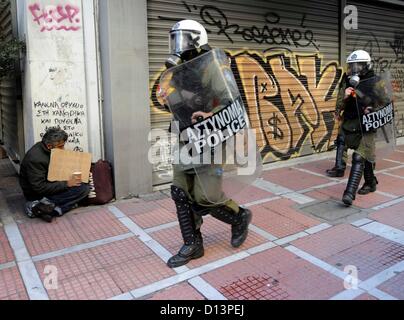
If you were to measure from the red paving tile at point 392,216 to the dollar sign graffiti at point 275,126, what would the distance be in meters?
2.72

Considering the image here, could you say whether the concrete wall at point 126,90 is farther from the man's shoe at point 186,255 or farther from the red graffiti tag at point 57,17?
the man's shoe at point 186,255

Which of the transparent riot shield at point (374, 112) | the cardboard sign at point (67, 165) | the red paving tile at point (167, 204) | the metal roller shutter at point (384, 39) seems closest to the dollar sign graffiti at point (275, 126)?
the transparent riot shield at point (374, 112)

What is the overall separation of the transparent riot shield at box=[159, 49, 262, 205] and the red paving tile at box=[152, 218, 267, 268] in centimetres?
63

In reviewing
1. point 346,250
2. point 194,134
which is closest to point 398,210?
point 346,250

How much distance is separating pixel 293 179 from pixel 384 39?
17.0 ft

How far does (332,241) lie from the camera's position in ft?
13.2

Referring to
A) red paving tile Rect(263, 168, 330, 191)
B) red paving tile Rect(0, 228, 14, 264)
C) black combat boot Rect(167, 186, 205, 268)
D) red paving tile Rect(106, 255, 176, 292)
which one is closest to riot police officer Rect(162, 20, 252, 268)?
black combat boot Rect(167, 186, 205, 268)

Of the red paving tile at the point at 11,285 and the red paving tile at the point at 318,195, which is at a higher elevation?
the red paving tile at the point at 318,195

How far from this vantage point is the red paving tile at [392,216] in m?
4.49

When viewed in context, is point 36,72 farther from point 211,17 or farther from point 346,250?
point 346,250

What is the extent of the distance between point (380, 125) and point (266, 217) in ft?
5.99

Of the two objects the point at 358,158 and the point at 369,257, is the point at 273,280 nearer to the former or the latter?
the point at 369,257

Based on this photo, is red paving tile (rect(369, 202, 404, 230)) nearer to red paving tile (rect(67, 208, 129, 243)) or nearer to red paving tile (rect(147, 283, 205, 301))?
red paving tile (rect(147, 283, 205, 301))

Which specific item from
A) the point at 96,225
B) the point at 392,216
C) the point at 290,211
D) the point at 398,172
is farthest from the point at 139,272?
the point at 398,172
